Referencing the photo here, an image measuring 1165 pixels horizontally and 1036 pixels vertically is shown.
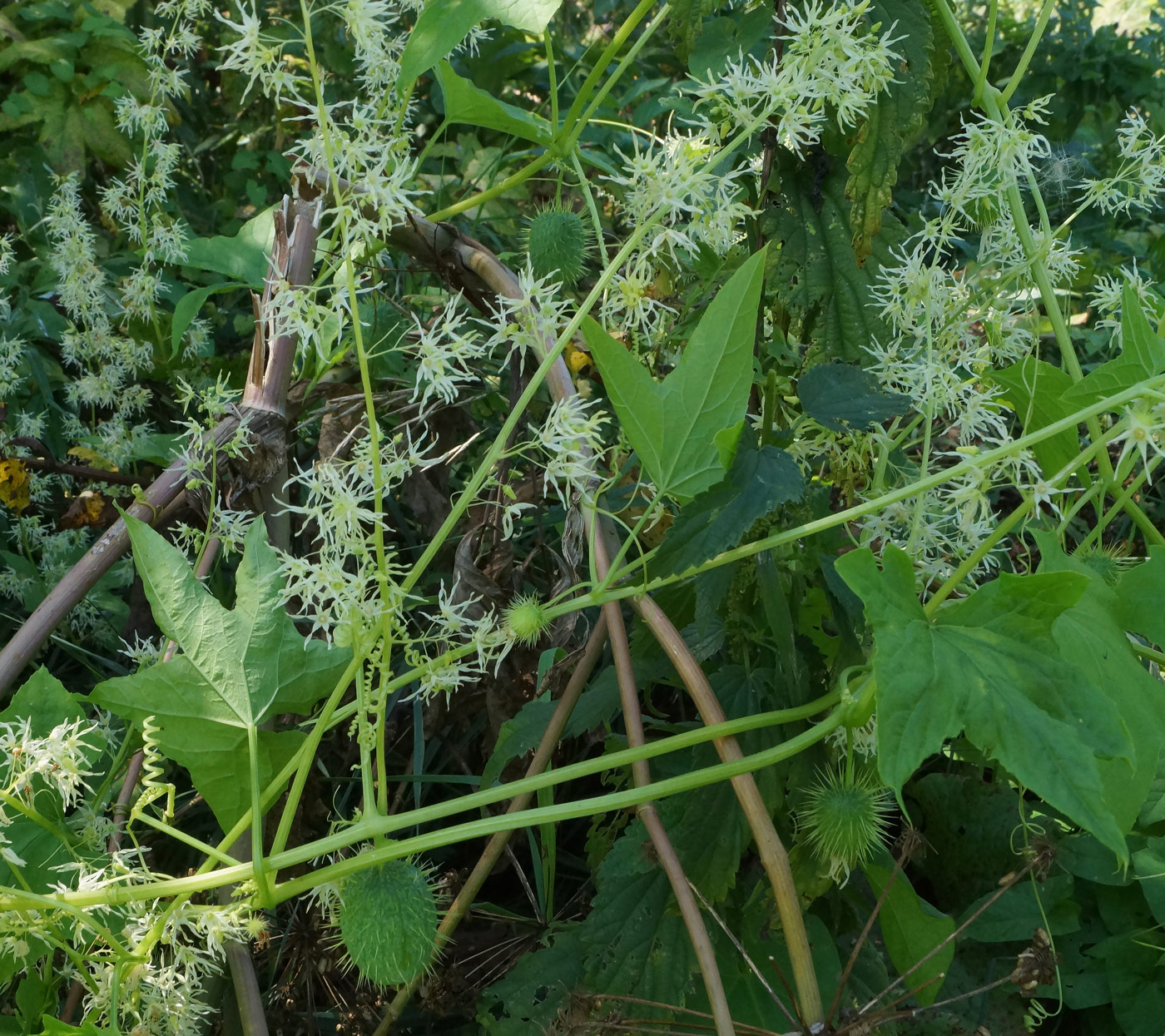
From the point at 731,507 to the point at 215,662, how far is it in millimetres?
374

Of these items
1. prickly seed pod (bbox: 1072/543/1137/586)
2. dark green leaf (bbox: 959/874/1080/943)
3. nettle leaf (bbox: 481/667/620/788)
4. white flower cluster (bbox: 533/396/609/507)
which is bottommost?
dark green leaf (bbox: 959/874/1080/943)

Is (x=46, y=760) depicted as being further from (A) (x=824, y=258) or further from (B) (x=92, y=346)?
(B) (x=92, y=346)

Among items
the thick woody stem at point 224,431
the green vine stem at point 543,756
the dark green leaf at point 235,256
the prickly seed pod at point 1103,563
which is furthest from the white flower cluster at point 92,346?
the prickly seed pod at point 1103,563

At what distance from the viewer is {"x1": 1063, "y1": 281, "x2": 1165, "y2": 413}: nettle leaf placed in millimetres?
672

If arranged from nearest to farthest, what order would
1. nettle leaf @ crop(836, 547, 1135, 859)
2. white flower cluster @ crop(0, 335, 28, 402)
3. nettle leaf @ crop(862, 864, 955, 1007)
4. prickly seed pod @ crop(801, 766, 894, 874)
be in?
nettle leaf @ crop(836, 547, 1135, 859)
prickly seed pod @ crop(801, 766, 894, 874)
nettle leaf @ crop(862, 864, 955, 1007)
white flower cluster @ crop(0, 335, 28, 402)

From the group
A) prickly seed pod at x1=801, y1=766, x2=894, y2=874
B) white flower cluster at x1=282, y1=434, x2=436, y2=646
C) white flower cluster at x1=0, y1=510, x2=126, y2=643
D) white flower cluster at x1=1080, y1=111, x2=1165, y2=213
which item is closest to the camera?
white flower cluster at x1=282, y1=434, x2=436, y2=646

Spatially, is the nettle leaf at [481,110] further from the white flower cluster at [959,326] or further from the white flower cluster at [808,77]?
the white flower cluster at [959,326]

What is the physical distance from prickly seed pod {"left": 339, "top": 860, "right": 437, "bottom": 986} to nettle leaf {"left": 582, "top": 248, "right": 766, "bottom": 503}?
0.31 metres

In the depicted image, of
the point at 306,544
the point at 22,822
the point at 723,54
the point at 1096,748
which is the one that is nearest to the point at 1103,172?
the point at 723,54

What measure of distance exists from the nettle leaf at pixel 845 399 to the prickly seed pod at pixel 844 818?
0.26 metres

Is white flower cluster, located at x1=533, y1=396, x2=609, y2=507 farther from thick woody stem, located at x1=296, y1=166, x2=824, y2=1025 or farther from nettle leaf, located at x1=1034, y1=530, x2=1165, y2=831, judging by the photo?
nettle leaf, located at x1=1034, y1=530, x2=1165, y2=831

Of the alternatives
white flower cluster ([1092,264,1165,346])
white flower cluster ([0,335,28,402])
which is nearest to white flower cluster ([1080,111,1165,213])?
white flower cluster ([1092,264,1165,346])

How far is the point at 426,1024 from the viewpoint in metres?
1.05

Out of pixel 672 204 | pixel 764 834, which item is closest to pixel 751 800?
pixel 764 834
